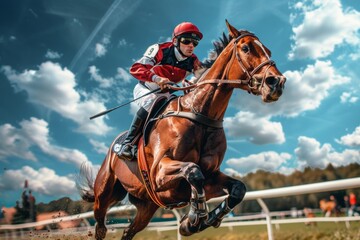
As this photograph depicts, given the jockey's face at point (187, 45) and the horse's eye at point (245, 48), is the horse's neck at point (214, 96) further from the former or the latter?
the jockey's face at point (187, 45)

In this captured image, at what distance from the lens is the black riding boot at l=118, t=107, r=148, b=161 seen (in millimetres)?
4102

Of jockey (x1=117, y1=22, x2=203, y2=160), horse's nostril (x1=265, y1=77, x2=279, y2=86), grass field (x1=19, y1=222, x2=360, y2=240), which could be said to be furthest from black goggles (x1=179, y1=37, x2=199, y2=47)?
grass field (x1=19, y1=222, x2=360, y2=240)

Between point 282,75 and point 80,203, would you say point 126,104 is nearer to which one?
point 282,75

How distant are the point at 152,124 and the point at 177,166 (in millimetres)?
832

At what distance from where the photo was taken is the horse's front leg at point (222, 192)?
3.23 m

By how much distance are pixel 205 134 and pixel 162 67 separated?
0.98 meters

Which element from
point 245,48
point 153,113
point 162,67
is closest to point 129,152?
point 153,113

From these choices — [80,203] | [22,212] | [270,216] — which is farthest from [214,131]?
[22,212]

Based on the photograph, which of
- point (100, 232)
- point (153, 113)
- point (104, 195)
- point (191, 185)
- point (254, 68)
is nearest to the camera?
point (191, 185)

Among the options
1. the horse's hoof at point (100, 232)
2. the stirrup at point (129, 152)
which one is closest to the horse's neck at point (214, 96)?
the stirrup at point (129, 152)

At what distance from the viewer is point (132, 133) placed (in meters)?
4.16

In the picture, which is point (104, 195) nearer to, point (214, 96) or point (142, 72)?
point (142, 72)

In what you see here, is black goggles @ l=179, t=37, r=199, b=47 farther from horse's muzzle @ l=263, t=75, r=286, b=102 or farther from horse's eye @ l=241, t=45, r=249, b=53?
horse's muzzle @ l=263, t=75, r=286, b=102

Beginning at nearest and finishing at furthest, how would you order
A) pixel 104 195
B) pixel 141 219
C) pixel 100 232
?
pixel 141 219
pixel 104 195
pixel 100 232
